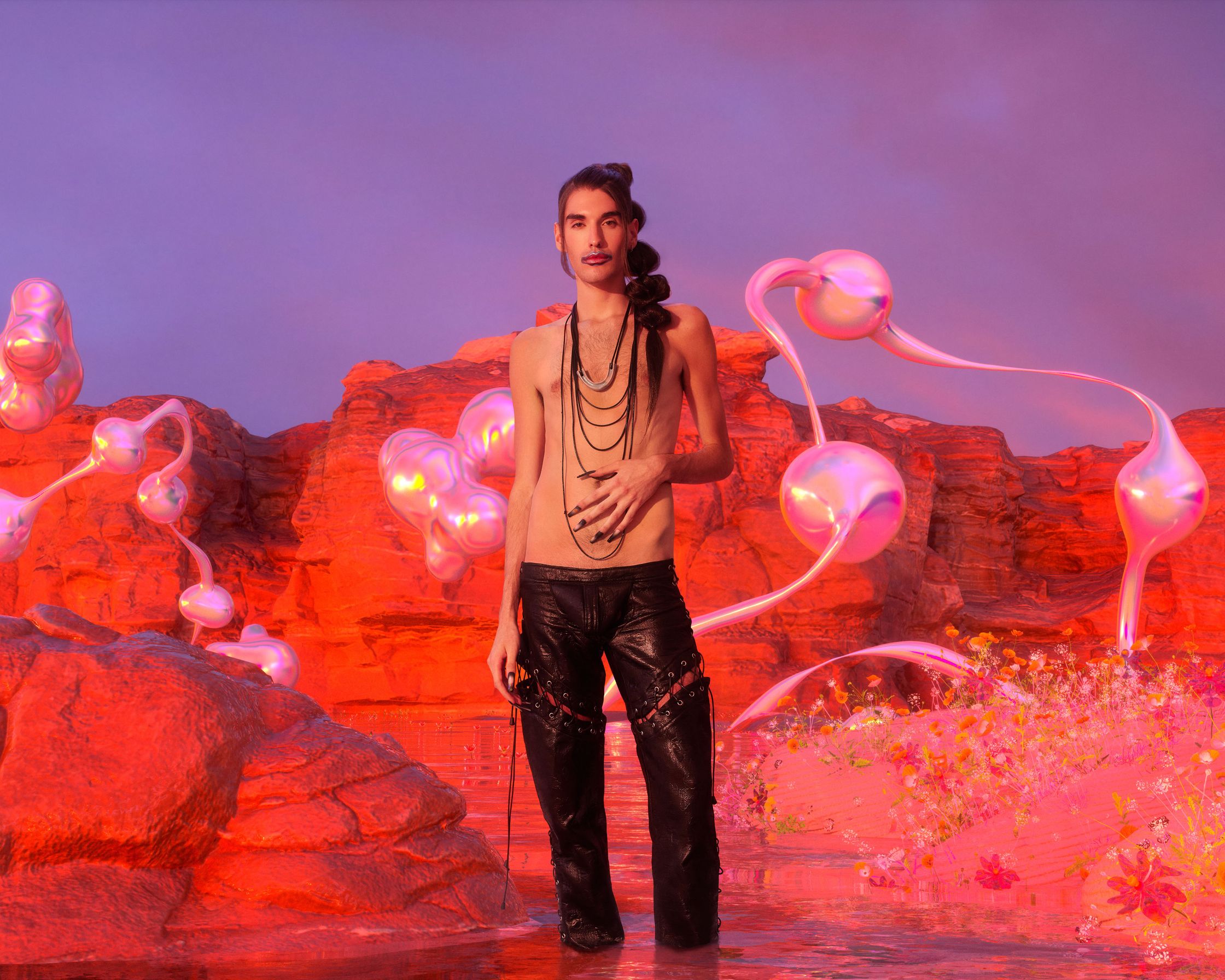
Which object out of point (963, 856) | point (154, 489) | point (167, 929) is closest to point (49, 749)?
point (167, 929)

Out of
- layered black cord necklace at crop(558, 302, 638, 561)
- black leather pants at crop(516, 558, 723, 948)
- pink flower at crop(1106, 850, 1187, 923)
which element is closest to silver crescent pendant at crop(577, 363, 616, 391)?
layered black cord necklace at crop(558, 302, 638, 561)

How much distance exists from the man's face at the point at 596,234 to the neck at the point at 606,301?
0.04m

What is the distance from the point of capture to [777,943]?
3076mm

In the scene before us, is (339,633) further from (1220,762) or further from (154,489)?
(1220,762)

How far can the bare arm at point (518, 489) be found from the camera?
10.1 feet

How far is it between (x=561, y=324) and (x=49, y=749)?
1817 mm

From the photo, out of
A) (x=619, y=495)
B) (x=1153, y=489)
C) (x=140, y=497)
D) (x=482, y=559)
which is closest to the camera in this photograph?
(x=619, y=495)

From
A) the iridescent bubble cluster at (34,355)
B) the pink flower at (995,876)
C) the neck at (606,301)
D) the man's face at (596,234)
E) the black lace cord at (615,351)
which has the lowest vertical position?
the pink flower at (995,876)

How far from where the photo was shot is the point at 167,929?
9.68 feet

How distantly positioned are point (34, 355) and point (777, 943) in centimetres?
827

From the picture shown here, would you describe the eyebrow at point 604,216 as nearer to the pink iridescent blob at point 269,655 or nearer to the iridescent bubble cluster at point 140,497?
the pink iridescent blob at point 269,655

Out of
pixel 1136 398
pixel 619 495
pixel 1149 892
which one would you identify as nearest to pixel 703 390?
pixel 619 495

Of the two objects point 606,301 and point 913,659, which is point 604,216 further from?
point 913,659

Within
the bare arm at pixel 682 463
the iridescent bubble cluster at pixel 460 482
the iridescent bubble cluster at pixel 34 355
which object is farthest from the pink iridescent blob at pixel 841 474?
the iridescent bubble cluster at pixel 34 355
